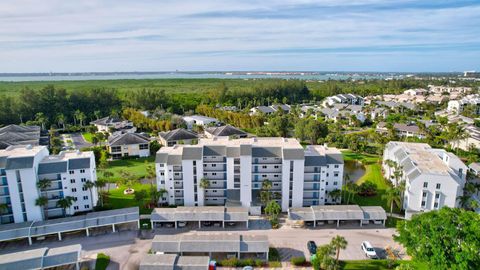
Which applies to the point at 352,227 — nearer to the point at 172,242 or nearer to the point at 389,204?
the point at 389,204

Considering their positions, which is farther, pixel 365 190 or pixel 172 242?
pixel 365 190

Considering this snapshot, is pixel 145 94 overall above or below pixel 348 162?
above

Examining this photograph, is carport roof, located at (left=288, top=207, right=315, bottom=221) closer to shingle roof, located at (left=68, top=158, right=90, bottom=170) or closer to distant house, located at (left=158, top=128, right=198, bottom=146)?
shingle roof, located at (left=68, top=158, right=90, bottom=170)

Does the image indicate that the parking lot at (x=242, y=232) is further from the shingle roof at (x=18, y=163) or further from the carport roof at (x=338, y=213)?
the shingle roof at (x=18, y=163)

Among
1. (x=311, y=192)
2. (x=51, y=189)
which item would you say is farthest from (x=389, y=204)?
(x=51, y=189)

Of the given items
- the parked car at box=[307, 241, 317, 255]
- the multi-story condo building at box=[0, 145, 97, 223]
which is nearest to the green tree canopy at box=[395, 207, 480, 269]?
the parked car at box=[307, 241, 317, 255]

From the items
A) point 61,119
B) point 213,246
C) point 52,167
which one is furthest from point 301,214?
point 61,119

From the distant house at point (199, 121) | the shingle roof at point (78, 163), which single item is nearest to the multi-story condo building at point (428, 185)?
the shingle roof at point (78, 163)
